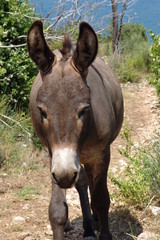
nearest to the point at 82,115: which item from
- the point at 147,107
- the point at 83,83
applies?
the point at 83,83

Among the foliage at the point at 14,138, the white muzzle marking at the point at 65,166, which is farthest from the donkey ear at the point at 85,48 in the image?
the foliage at the point at 14,138

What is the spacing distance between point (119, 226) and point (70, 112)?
2118 mm

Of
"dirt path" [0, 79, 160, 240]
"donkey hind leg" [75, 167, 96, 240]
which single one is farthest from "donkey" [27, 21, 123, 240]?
"dirt path" [0, 79, 160, 240]

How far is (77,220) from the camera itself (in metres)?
4.88

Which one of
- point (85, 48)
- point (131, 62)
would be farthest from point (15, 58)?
point (131, 62)

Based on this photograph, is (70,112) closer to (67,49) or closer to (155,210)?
(67,49)

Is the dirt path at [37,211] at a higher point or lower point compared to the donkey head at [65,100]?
lower

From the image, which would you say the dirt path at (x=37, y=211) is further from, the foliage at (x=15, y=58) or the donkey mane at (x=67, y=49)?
the donkey mane at (x=67, y=49)

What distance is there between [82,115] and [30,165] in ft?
11.1

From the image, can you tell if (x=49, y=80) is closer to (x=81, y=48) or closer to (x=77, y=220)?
(x=81, y=48)

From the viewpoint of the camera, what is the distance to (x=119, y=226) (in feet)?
15.0

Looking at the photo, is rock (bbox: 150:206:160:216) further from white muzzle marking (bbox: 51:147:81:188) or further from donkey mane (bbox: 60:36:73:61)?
donkey mane (bbox: 60:36:73:61)

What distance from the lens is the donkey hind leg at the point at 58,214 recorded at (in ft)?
11.5

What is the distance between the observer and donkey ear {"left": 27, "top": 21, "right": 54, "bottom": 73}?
3070 millimetres
